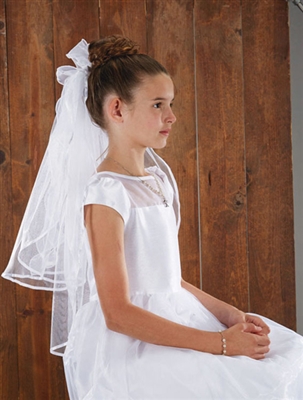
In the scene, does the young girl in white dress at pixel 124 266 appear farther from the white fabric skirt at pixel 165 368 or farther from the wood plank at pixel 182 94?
the wood plank at pixel 182 94

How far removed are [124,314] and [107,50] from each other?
61 cm

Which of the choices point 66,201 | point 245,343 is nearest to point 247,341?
point 245,343

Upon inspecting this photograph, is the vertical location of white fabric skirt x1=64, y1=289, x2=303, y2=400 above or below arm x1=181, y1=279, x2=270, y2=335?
below

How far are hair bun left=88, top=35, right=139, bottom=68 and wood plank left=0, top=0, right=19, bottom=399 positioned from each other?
2.26ft

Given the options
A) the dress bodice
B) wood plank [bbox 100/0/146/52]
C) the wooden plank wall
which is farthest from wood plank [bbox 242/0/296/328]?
the dress bodice

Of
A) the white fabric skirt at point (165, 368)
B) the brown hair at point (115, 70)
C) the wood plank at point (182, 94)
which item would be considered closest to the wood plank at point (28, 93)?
the wood plank at point (182, 94)

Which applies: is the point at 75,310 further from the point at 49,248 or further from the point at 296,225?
the point at 296,225

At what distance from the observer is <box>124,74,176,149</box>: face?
132cm

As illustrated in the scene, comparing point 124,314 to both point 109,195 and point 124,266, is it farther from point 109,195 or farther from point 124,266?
point 109,195

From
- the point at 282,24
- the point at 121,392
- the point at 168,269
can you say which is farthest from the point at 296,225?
the point at 121,392

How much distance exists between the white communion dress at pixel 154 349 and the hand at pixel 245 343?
0.09 feet

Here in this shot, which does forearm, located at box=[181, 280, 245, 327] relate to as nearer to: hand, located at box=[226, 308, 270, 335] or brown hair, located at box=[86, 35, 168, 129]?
hand, located at box=[226, 308, 270, 335]

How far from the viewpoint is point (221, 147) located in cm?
203

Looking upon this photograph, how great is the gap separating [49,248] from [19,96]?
75 cm
